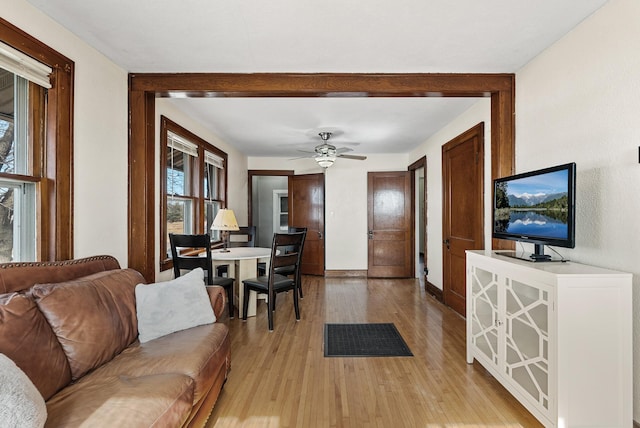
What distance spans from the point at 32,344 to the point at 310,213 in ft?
17.2

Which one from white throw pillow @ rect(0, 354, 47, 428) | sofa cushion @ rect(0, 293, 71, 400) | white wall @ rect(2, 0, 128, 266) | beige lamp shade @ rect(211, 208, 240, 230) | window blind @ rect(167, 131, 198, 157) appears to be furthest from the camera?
beige lamp shade @ rect(211, 208, 240, 230)

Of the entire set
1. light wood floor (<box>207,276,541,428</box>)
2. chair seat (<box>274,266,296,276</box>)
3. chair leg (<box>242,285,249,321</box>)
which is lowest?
light wood floor (<box>207,276,541,428</box>)

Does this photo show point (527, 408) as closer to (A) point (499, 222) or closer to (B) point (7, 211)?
(A) point (499, 222)

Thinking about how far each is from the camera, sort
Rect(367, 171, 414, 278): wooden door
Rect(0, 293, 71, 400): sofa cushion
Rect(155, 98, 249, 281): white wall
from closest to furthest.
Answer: Rect(0, 293, 71, 400): sofa cushion < Rect(155, 98, 249, 281): white wall < Rect(367, 171, 414, 278): wooden door

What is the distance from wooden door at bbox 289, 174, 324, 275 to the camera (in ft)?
21.2

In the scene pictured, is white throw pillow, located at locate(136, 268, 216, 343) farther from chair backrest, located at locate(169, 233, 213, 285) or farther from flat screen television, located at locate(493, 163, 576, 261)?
flat screen television, located at locate(493, 163, 576, 261)

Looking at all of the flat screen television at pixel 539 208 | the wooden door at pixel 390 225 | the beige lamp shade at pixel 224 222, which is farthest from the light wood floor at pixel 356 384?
the wooden door at pixel 390 225

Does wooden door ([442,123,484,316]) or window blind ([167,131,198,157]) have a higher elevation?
window blind ([167,131,198,157])

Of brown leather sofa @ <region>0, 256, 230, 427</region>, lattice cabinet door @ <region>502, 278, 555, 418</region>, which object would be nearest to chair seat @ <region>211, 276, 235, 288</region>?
brown leather sofa @ <region>0, 256, 230, 427</region>

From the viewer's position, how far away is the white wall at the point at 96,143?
2.26 m

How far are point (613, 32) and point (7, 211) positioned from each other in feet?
12.0

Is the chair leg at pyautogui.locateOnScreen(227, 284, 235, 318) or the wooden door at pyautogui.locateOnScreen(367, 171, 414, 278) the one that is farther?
the wooden door at pyautogui.locateOnScreen(367, 171, 414, 278)

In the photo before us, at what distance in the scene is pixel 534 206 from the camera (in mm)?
2230

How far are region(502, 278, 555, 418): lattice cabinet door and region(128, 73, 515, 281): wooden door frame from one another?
0.98m
